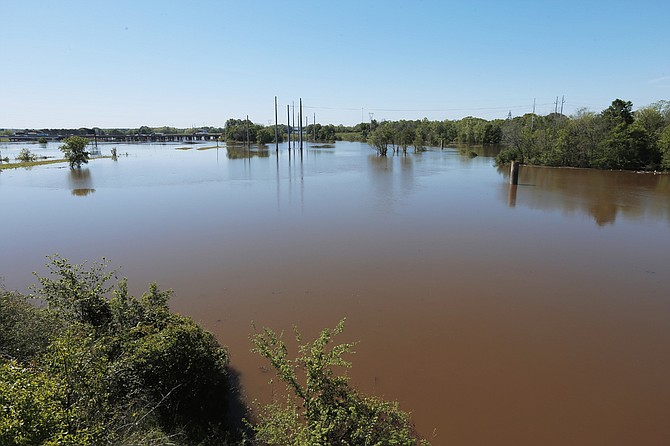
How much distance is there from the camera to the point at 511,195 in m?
23.7

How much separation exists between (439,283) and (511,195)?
1559 cm

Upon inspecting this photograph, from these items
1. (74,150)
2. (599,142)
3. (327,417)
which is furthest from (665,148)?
(74,150)

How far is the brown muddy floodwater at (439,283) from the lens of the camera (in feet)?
21.4

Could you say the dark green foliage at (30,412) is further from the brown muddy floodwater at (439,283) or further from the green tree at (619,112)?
the green tree at (619,112)

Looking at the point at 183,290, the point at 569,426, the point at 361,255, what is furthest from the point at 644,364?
the point at 183,290

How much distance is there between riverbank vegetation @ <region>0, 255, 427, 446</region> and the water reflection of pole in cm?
1793

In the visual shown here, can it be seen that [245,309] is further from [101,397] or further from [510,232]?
[510,232]

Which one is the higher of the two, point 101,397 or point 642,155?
point 642,155

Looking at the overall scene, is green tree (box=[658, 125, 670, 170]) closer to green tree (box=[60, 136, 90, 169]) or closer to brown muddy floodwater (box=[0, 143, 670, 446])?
brown muddy floodwater (box=[0, 143, 670, 446])

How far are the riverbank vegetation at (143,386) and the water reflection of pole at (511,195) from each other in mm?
17928

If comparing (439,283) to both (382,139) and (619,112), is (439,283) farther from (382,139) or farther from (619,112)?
(382,139)

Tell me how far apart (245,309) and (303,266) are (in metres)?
2.93

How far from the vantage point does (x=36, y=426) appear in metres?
3.15

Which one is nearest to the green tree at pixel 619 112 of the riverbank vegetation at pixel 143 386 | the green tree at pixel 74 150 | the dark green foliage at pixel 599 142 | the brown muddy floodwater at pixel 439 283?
the dark green foliage at pixel 599 142
